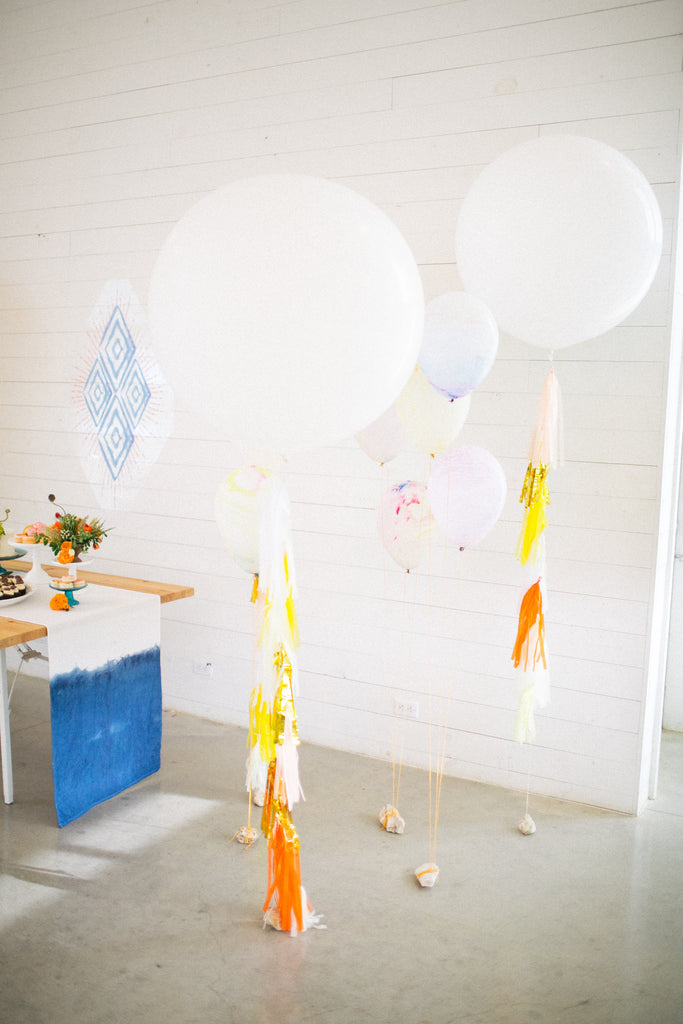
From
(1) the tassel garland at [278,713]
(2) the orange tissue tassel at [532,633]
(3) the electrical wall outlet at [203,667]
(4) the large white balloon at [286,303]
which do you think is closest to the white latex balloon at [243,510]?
(1) the tassel garland at [278,713]

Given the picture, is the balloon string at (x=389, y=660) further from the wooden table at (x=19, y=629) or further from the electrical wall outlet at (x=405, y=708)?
the wooden table at (x=19, y=629)

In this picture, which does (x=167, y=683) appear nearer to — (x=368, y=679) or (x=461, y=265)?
(x=368, y=679)

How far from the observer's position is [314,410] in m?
1.48

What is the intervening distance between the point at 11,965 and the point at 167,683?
176 cm

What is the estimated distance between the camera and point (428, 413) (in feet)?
6.96

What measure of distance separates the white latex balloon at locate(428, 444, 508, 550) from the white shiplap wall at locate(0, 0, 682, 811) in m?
0.72

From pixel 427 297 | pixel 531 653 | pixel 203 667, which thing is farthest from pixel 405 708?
pixel 427 297

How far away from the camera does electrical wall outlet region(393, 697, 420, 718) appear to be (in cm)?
304

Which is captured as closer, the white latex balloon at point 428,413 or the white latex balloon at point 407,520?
the white latex balloon at point 428,413

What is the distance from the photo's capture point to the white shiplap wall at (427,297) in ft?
8.59

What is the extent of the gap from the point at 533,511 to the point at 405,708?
3.80 feet

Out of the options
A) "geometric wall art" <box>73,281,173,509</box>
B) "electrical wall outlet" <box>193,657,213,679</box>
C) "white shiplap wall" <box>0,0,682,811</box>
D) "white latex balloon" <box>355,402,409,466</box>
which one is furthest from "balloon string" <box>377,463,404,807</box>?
"geometric wall art" <box>73,281,173,509</box>

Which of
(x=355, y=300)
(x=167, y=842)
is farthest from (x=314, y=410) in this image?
(x=167, y=842)

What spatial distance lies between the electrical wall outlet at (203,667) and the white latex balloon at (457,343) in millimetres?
1992
